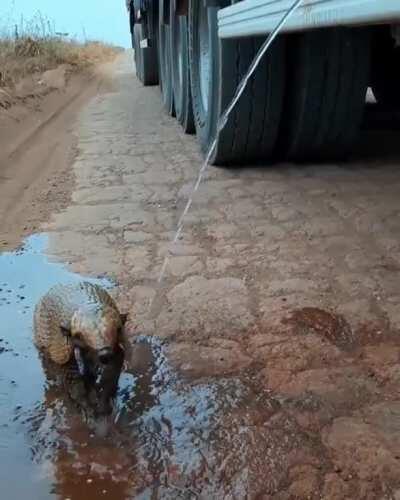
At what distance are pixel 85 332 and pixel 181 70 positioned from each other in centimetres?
470

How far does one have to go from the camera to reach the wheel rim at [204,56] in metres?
5.15

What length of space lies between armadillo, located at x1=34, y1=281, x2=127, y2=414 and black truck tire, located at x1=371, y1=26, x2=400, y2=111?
3107 mm

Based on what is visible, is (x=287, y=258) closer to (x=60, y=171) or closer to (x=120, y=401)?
(x=120, y=401)

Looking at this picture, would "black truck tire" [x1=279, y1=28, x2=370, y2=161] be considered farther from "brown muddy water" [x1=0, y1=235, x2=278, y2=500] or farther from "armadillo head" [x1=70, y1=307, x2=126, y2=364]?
"armadillo head" [x1=70, y1=307, x2=126, y2=364]

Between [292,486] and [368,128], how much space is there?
15.7 ft

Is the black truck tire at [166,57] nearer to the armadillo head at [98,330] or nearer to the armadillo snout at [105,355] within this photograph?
the armadillo head at [98,330]

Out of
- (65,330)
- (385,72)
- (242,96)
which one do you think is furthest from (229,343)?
(385,72)

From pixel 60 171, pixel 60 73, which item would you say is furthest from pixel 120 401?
pixel 60 73

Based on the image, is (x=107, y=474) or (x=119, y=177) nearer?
(x=107, y=474)

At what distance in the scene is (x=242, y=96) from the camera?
15.0ft

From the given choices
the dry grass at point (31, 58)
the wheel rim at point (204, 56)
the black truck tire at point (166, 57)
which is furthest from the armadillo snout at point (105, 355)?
the dry grass at point (31, 58)

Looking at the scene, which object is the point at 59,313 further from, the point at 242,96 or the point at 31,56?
the point at 31,56

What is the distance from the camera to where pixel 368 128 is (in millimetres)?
6223

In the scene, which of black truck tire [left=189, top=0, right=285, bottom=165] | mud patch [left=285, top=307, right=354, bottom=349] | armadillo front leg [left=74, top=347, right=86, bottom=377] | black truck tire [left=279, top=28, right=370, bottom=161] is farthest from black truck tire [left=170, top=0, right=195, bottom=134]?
armadillo front leg [left=74, top=347, right=86, bottom=377]
